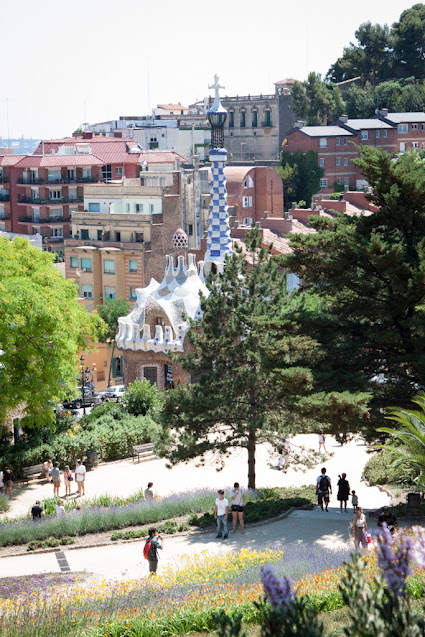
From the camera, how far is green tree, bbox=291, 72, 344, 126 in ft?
384

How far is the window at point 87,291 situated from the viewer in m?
70.2

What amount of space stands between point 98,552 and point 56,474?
27.5 feet

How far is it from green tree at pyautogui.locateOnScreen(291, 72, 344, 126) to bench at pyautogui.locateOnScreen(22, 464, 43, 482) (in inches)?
3578

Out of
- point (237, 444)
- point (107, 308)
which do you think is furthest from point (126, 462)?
point (107, 308)

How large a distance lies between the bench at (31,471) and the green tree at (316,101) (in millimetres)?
90882

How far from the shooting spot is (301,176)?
10262 cm

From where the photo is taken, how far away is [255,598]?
14.6 metres

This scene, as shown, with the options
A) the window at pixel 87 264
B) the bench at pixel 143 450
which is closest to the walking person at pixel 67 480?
the bench at pixel 143 450

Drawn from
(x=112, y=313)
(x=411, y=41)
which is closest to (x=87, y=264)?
(x=112, y=313)

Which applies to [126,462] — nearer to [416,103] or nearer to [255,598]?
[255,598]

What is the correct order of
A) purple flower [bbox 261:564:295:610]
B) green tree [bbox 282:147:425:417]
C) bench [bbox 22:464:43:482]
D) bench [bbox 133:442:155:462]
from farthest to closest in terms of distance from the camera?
bench [bbox 133:442:155:462], bench [bbox 22:464:43:482], green tree [bbox 282:147:425:417], purple flower [bbox 261:564:295:610]

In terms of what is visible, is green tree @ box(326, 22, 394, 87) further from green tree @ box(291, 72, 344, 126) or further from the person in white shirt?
the person in white shirt

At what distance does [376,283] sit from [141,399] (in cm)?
1670

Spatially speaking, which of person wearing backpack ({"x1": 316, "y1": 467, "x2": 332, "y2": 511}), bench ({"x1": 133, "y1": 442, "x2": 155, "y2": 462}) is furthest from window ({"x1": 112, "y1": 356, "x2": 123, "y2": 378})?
person wearing backpack ({"x1": 316, "y1": 467, "x2": 332, "y2": 511})
